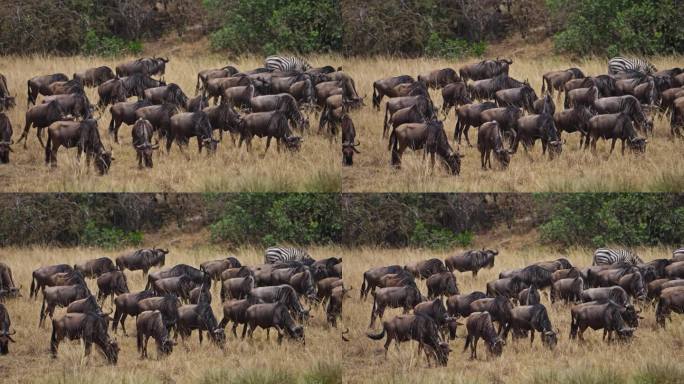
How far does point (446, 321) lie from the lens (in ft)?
48.7

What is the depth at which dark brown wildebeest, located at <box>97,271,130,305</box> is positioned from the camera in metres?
15.2

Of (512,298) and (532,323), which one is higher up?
(512,298)

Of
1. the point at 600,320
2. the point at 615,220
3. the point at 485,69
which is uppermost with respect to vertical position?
the point at 485,69

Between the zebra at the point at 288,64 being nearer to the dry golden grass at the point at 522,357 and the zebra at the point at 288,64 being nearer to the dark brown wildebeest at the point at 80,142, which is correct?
A: the dark brown wildebeest at the point at 80,142

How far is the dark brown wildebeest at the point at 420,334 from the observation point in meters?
14.6

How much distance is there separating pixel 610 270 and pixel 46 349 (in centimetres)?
641

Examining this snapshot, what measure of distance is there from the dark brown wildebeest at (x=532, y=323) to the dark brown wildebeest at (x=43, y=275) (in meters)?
5.09

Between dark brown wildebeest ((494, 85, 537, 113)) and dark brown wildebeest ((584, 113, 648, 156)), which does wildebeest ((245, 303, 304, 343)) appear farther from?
dark brown wildebeest ((584, 113, 648, 156))

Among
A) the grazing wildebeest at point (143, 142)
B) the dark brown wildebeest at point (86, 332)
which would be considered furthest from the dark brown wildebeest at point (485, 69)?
the dark brown wildebeest at point (86, 332)

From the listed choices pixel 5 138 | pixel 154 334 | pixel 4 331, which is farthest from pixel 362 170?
pixel 4 331

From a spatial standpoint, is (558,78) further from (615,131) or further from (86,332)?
(86,332)

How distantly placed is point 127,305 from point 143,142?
1.87 metres

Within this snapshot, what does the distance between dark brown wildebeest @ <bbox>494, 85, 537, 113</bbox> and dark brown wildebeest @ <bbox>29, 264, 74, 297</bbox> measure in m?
5.27

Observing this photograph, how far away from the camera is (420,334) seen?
47.8ft
